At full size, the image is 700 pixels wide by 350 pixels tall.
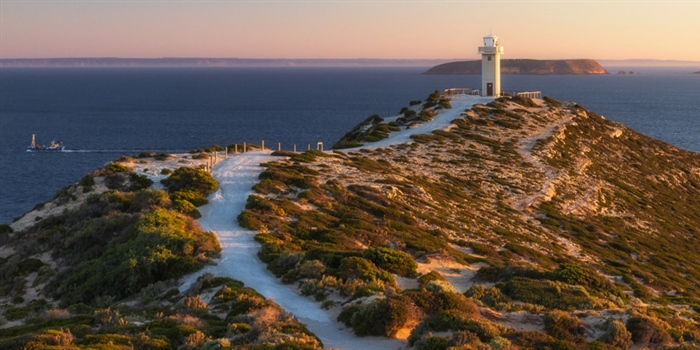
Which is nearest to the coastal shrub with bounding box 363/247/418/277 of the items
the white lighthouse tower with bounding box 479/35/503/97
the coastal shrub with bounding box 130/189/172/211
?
the coastal shrub with bounding box 130/189/172/211

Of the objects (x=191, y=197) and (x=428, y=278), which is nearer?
(x=428, y=278)

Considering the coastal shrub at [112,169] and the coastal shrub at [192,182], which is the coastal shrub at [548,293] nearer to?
the coastal shrub at [192,182]

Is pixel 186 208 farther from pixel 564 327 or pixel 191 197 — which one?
pixel 564 327

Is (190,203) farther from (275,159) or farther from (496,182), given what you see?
(496,182)

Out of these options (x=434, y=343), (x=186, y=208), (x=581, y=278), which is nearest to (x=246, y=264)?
(x=186, y=208)

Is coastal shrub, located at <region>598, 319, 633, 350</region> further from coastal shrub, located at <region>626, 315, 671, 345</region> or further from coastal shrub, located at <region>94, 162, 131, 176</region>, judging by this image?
coastal shrub, located at <region>94, 162, 131, 176</region>

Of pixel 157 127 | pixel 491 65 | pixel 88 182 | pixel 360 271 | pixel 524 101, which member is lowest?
pixel 157 127
